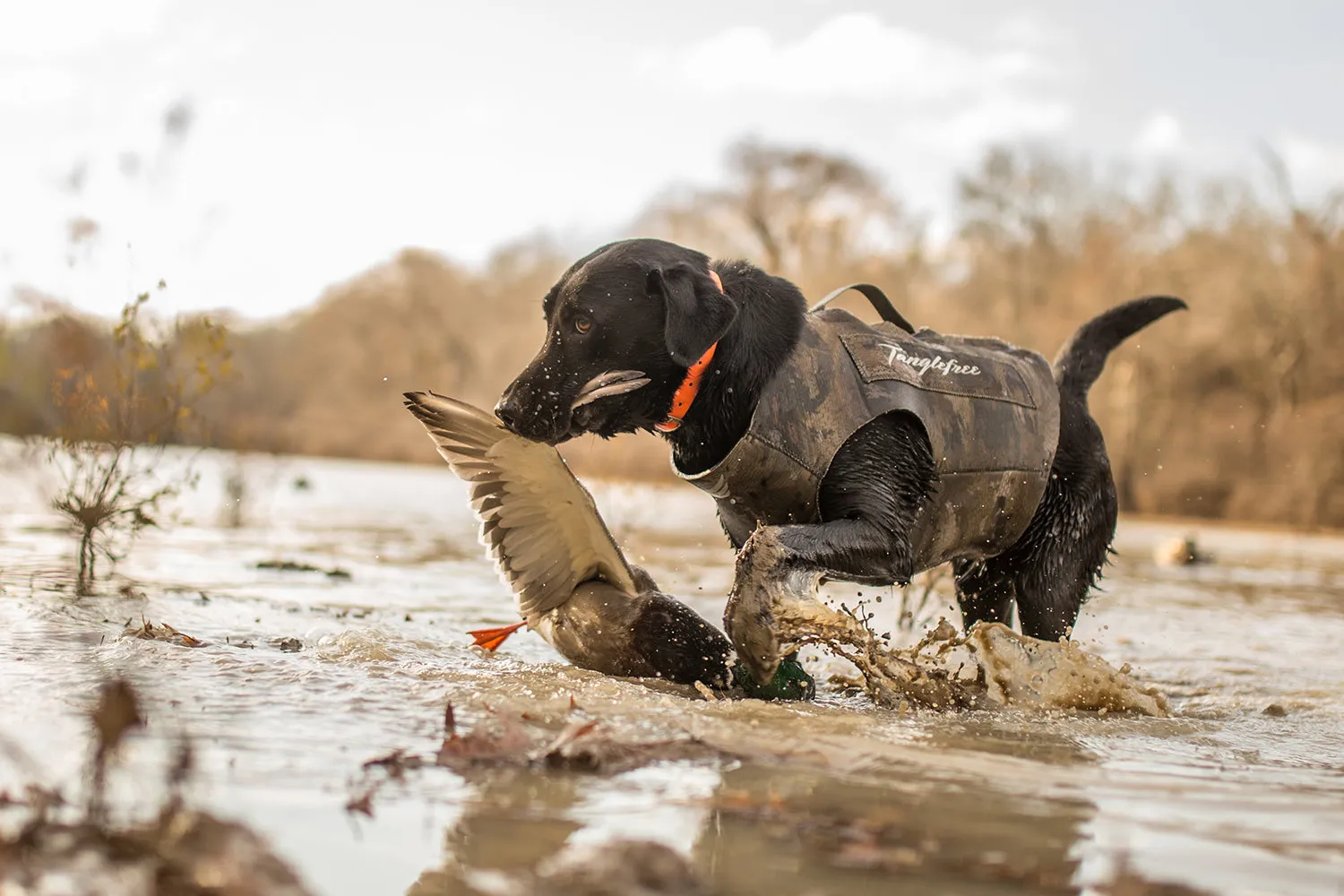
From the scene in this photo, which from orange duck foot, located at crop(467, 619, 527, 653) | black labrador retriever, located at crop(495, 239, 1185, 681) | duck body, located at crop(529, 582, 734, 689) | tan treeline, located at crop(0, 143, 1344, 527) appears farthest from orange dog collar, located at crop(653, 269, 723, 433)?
tan treeline, located at crop(0, 143, 1344, 527)

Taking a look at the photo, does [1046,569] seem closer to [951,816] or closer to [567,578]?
[567,578]

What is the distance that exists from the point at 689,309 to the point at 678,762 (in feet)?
5.41

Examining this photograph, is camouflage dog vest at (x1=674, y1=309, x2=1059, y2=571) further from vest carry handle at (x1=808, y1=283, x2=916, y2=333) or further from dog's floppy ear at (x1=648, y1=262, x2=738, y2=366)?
dog's floppy ear at (x1=648, y1=262, x2=738, y2=366)

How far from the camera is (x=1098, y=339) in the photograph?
221 inches

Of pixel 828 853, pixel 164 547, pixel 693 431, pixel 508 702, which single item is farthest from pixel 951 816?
pixel 164 547

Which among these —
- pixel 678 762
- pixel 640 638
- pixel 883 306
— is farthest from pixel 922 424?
pixel 678 762

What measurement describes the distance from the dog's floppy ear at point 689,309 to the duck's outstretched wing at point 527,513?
900mm

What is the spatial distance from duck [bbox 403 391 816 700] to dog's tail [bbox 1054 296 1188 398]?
195 cm

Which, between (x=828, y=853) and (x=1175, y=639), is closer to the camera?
(x=828, y=853)

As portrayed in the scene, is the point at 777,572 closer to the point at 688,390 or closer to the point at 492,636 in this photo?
the point at 688,390

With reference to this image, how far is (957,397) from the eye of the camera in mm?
4812

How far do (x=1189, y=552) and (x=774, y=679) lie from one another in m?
9.79

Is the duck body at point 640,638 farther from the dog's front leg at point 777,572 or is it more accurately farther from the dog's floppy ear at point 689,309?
the dog's floppy ear at point 689,309

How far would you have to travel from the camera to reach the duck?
15.4ft
